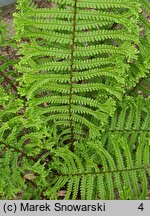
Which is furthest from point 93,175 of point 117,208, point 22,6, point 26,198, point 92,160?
point 22,6

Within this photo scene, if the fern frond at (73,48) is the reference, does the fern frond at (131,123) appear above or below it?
below

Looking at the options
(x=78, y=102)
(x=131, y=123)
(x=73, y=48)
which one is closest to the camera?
(x=73, y=48)

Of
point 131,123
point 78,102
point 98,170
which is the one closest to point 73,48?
point 78,102

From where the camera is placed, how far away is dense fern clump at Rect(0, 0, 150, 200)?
268 centimetres

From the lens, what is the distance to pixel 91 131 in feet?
10.2

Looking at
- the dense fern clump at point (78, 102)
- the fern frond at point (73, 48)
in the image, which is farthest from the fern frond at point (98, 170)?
the fern frond at point (73, 48)

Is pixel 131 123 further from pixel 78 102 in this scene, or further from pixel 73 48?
pixel 73 48

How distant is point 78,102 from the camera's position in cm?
305

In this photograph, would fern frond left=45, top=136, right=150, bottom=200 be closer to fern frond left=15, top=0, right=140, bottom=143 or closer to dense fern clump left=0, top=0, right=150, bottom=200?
dense fern clump left=0, top=0, right=150, bottom=200

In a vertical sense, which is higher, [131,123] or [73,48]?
[73,48]

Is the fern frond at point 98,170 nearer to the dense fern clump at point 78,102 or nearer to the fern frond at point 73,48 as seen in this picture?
the dense fern clump at point 78,102

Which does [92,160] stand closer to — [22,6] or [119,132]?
[119,132]

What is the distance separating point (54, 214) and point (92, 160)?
0.48 metres

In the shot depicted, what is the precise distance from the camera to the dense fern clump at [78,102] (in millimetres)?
2682
